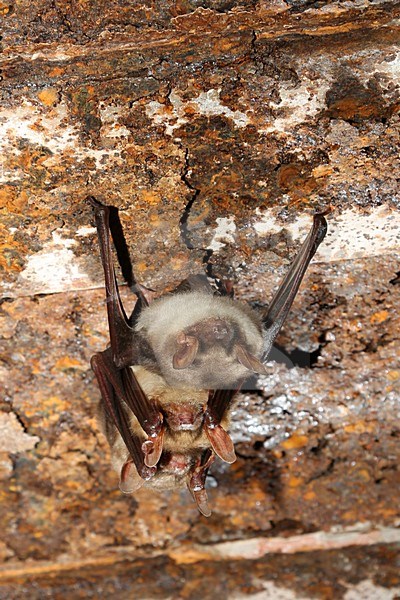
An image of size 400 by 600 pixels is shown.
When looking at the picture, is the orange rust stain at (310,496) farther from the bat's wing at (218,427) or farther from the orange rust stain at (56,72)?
the orange rust stain at (56,72)

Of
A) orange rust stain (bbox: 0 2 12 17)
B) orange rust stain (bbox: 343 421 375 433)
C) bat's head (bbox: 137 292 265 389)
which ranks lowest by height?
orange rust stain (bbox: 343 421 375 433)

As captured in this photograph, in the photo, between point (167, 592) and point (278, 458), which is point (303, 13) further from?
point (167, 592)

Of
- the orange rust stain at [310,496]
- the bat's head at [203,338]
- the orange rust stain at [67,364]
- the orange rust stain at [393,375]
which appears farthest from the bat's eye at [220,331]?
the orange rust stain at [310,496]

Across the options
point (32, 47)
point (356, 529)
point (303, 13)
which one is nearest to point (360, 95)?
point (303, 13)

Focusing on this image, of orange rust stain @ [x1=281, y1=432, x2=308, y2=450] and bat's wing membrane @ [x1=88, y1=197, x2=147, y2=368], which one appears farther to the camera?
orange rust stain @ [x1=281, y1=432, x2=308, y2=450]

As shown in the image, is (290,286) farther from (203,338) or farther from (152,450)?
(152,450)

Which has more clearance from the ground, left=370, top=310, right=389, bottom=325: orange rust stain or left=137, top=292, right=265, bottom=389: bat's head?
left=137, top=292, right=265, bottom=389: bat's head

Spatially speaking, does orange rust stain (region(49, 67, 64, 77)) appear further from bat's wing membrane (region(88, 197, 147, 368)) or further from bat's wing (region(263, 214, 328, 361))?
bat's wing (region(263, 214, 328, 361))

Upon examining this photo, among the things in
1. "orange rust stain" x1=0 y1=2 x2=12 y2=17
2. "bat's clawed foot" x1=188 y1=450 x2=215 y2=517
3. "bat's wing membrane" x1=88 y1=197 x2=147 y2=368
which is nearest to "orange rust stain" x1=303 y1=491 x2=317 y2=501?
"bat's clawed foot" x1=188 y1=450 x2=215 y2=517
